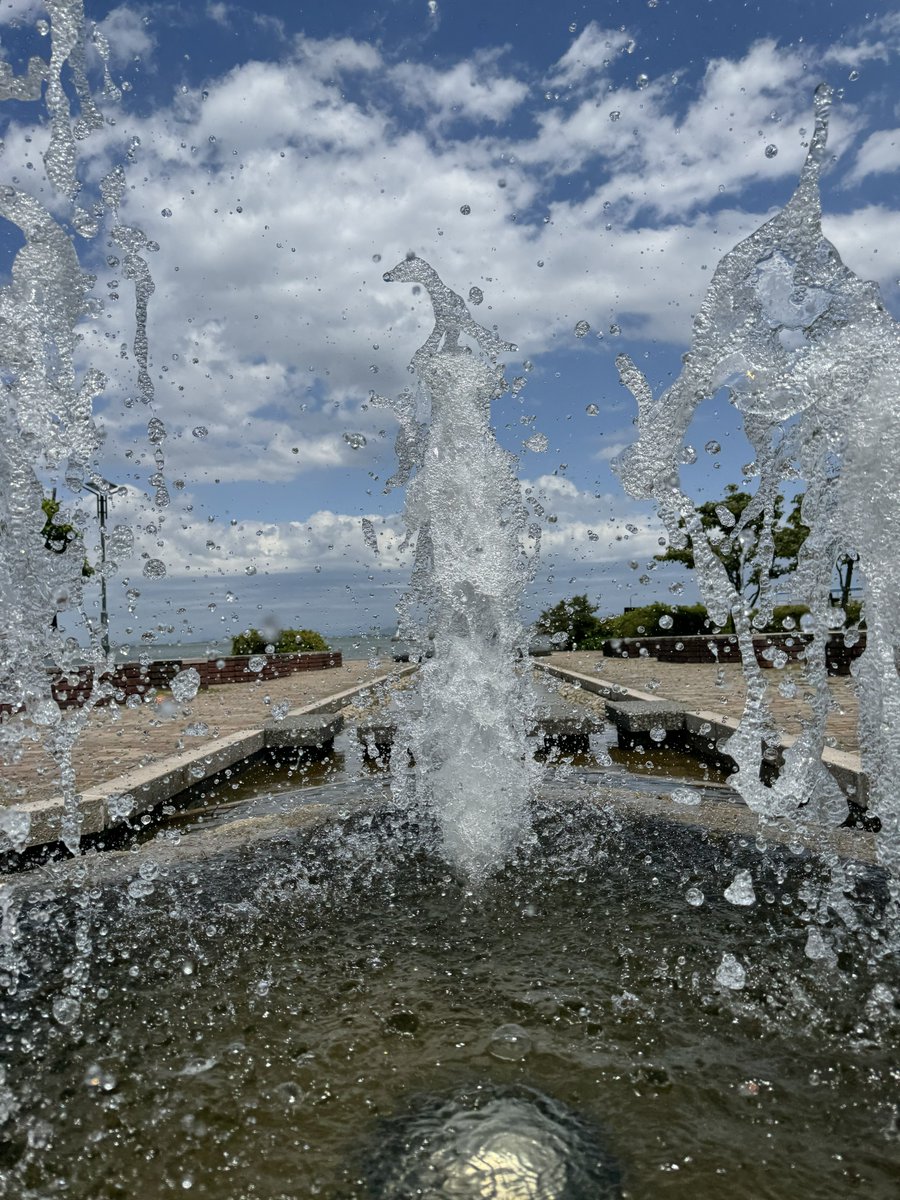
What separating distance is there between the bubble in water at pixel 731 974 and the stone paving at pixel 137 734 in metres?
3.05

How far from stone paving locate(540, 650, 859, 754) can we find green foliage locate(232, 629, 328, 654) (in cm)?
1128

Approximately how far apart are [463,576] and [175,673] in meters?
13.4

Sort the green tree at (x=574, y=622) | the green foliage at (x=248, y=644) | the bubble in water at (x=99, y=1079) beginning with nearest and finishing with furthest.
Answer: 1. the bubble in water at (x=99, y=1079)
2. the green foliage at (x=248, y=644)
3. the green tree at (x=574, y=622)

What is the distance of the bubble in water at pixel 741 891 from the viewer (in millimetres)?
3061

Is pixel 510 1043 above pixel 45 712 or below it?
below

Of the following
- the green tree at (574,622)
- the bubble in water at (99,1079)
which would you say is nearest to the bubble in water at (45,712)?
the bubble in water at (99,1079)

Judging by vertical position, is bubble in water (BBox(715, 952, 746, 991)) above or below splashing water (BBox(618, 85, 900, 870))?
below

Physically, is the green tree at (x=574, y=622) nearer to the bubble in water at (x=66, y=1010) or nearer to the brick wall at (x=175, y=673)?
the brick wall at (x=175, y=673)

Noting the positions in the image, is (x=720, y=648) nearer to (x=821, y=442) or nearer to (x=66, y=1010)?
(x=821, y=442)

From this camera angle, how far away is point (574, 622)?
35406mm

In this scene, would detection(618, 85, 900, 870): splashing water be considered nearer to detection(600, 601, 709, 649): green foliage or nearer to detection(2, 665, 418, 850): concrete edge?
detection(2, 665, 418, 850): concrete edge

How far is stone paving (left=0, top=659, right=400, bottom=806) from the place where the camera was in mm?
5797

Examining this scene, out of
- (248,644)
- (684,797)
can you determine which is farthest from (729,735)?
(248,644)

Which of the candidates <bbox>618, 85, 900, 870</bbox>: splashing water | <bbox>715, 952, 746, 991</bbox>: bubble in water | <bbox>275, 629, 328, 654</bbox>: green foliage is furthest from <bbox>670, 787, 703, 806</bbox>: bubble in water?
<bbox>275, 629, 328, 654</bbox>: green foliage
